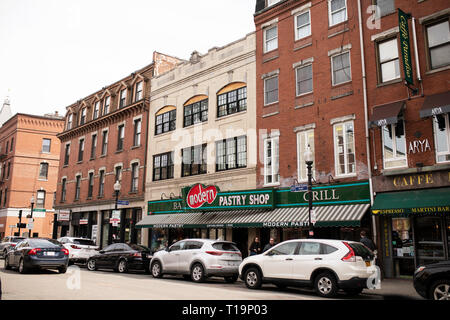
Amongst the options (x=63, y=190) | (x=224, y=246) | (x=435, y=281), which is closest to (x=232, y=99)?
(x=224, y=246)

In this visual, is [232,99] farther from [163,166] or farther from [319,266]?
[319,266]

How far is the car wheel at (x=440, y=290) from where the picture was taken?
30.1 ft

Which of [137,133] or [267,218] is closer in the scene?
[267,218]

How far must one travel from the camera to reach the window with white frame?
1770 centimetres

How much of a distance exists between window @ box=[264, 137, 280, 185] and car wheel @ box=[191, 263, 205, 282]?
22.6 ft

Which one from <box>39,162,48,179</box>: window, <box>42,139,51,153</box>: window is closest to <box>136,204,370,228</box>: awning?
<box>39,162,48,179</box>: window

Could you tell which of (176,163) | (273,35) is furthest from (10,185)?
(273,35)

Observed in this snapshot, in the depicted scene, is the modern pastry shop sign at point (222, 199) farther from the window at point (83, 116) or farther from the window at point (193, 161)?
the window at point (83, 116)

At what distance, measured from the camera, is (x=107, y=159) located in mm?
33719

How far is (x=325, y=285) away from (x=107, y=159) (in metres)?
25.9

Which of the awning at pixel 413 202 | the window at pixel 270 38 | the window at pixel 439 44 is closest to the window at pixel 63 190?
the window at pixel 270 38

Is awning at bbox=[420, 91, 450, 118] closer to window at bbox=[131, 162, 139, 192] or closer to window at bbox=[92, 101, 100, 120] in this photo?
window at bbox=[131, 162, 139, 192]
